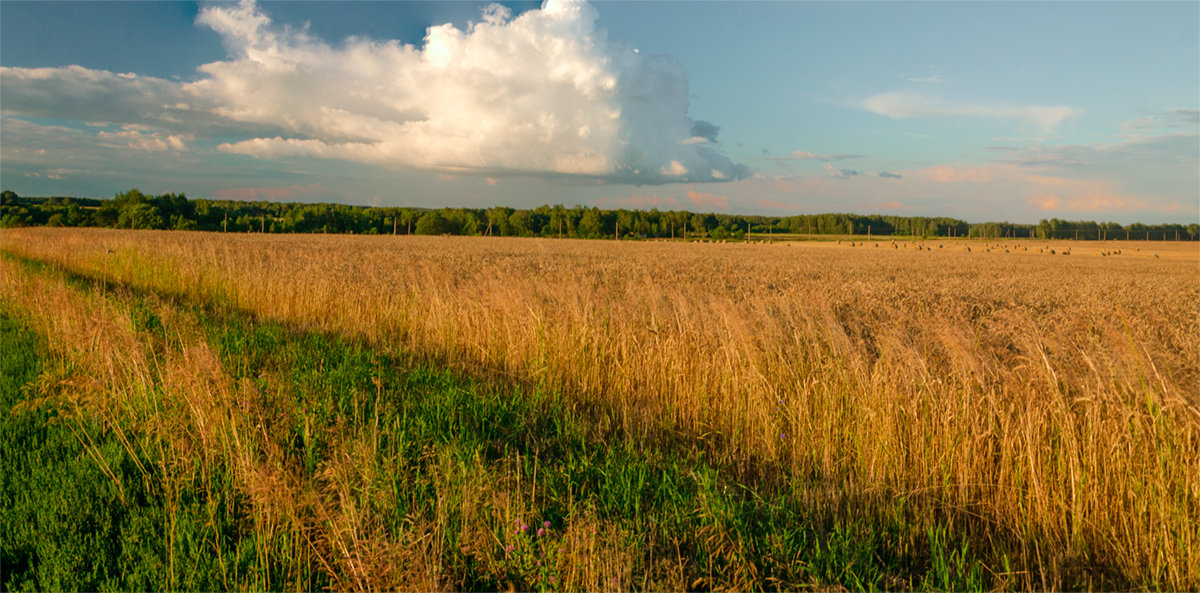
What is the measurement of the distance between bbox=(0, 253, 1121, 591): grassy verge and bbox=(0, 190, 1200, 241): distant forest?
88.3 meters

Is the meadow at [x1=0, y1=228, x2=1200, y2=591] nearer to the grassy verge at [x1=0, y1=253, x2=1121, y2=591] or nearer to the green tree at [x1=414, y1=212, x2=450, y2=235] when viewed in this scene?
the grassy verge at [x1=0, y1=253, x2=1121, y2=591]

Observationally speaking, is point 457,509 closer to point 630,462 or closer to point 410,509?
point 410,509

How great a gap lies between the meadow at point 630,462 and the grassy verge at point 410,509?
2 centimetres

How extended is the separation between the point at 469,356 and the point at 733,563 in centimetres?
520

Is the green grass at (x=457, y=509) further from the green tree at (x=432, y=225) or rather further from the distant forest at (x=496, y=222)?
the green tree at (x=432, y=225)

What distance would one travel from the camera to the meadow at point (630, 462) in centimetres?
304

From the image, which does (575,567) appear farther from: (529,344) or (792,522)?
(529,344)

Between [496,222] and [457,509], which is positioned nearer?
[457,509]

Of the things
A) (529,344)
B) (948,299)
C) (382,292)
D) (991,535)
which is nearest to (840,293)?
(948,299)

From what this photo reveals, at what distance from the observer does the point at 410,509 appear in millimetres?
3344

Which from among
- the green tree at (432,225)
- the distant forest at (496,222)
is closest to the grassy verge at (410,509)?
the distant forest at (496,222)

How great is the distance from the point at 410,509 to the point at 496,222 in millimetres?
113287

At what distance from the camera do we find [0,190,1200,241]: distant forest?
8969 cm

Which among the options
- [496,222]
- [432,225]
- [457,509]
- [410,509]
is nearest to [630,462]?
[457,509]
